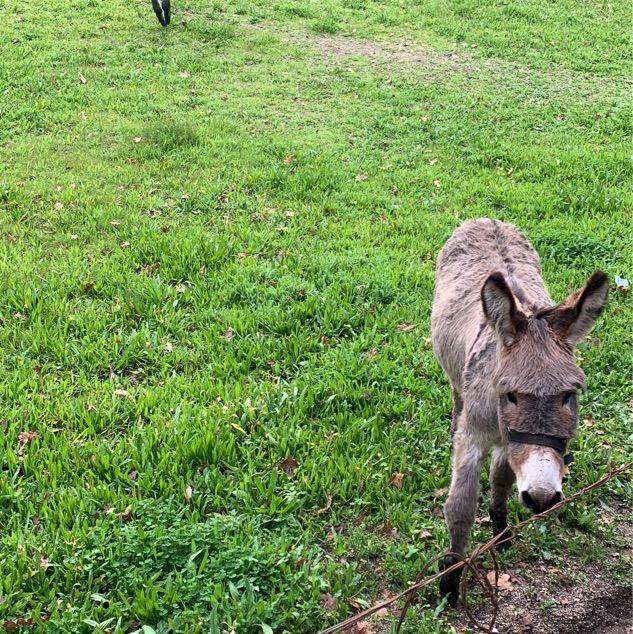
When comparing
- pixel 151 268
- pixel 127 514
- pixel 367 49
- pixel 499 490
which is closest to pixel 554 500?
pixel 499 490

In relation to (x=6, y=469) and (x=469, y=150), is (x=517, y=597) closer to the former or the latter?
(x=6, y=469)

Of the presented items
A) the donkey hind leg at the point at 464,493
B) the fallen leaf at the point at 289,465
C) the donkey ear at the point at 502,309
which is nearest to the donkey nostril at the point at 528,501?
the donkey ear at the point at 502,309

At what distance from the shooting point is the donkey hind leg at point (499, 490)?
336 cm

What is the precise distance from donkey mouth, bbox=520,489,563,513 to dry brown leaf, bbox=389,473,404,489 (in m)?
1.59

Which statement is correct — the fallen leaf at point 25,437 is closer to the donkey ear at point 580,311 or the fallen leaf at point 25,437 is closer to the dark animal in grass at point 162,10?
the donkey ear at point 580,311

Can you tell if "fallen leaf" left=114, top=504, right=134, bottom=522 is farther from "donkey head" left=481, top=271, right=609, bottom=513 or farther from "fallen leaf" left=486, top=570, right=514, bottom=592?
"donkey head" left=481, top=271, right=609, bottom=513

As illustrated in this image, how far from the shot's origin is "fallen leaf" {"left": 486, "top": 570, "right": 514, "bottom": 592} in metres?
3.28

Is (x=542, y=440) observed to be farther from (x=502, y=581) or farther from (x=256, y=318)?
(x=256, y=318)

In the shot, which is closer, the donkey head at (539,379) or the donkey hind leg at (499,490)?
the donkey head at (539,379)

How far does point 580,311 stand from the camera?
2.49 metres

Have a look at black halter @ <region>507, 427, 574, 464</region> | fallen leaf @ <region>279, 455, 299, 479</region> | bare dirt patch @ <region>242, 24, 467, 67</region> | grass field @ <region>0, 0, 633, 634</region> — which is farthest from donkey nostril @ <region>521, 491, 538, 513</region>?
bare dirt patch @ <region>242, 24, 467, 67</region>

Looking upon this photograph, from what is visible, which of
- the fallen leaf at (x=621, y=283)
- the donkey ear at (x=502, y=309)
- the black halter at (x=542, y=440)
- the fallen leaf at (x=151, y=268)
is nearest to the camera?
the black halter at (x=542, y=440)

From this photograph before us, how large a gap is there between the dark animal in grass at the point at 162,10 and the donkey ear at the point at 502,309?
13054 mm

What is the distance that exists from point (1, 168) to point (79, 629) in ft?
21.1
